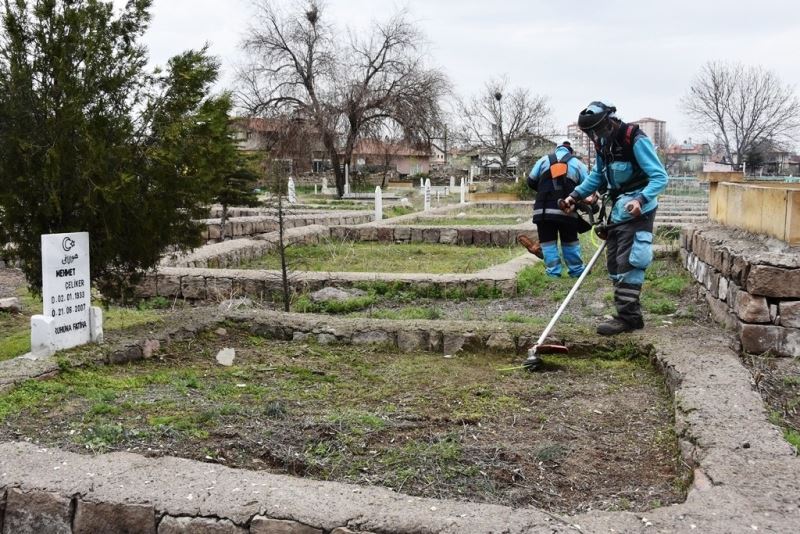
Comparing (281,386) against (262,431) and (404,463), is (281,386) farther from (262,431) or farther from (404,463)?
(404,463)

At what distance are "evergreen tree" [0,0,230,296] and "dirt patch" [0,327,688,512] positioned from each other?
1.10 meters

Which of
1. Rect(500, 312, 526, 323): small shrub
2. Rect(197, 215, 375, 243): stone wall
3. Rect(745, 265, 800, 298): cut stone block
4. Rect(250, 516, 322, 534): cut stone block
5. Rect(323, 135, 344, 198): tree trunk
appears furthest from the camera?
Rect(323, 135, 344, 198): tree trunk

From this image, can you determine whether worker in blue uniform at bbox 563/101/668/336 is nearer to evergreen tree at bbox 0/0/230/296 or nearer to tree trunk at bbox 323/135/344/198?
evergreen tree at bbox 0/0/230/296

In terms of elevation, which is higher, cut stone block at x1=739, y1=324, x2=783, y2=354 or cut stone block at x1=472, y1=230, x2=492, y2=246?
cut stone block at x1=472, y1=230, x2=492, y2=246

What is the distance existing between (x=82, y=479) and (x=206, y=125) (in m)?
3.46

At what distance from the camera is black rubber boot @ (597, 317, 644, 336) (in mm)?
5637

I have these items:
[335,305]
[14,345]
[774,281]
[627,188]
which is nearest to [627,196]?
[627,188]

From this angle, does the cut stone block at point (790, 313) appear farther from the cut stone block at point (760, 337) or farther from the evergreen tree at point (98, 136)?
the evergreen tree at point (98, 136)

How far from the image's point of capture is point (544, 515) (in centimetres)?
268

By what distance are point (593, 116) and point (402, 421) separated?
9.18 feet

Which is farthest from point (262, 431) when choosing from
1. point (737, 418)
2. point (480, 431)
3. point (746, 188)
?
point (746, 188)

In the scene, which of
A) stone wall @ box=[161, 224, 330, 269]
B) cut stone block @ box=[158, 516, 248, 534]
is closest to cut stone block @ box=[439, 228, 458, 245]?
stone wall @ box=[161, 224, 330, 269]

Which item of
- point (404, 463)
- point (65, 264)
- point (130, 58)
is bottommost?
point (404, 463)

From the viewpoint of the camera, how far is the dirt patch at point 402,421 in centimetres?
325
